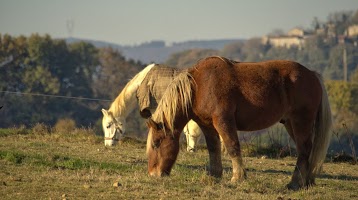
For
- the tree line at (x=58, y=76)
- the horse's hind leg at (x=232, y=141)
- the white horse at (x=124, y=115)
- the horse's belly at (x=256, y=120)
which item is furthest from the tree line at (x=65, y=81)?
the horse's hind leg at (x=232, y=141)

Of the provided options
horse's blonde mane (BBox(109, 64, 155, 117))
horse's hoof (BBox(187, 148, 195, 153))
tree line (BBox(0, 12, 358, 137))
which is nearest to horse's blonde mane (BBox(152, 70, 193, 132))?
horse's hoof (BBox(187, 148, 195, 153))

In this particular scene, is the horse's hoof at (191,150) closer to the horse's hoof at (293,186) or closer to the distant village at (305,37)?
the horse's hoof at (293,186)

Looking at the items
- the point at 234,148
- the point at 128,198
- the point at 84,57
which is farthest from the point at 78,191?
the point at 84,57

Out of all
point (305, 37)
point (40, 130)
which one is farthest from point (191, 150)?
point (305, 37)

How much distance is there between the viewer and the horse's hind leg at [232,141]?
392 inches

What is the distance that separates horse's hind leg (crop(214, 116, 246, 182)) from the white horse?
4749 mm

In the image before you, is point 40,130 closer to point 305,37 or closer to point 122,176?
point 122,176

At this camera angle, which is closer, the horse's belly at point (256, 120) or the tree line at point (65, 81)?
the horse's belly at point (256, 120)

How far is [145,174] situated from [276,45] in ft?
459

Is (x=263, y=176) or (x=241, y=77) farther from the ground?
(x=241, y=77)

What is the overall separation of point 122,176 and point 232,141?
1641mm

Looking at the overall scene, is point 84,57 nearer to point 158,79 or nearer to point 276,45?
point 158,79

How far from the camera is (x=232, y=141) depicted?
32.9 ft

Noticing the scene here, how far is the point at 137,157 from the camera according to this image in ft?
43.6
